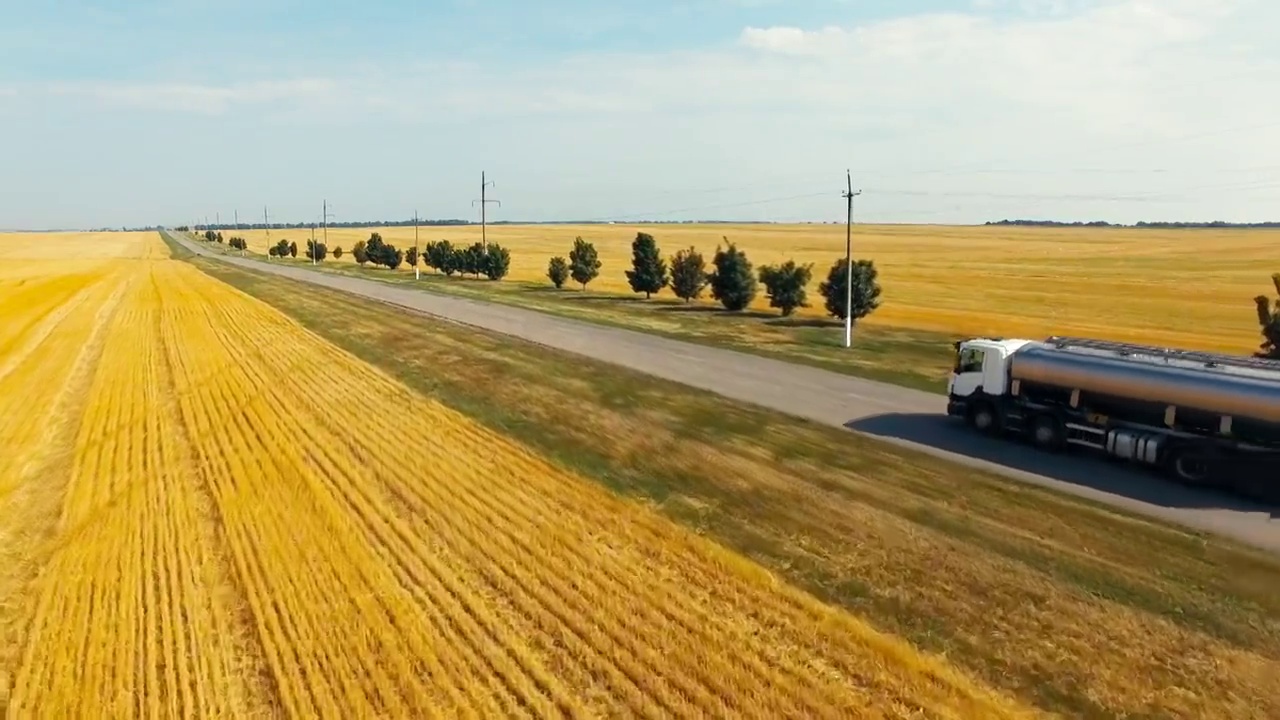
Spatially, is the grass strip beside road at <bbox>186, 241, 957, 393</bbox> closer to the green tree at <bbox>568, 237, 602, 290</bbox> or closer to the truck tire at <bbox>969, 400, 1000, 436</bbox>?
the green tree at <bbox>568, 237, 602, 290</bbox>

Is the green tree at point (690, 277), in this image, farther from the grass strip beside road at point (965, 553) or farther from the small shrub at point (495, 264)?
the grass strip beside road at point (965, 553)

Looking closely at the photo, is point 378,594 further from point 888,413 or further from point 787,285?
point 787,285

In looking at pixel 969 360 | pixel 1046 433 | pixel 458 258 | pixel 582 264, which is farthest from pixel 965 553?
pixel 458 258

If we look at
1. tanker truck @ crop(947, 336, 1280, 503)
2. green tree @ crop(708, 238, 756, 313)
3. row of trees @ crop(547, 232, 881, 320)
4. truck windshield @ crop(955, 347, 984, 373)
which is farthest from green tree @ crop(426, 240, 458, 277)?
tanker truck @ crop(947, 336, 1280, 503)

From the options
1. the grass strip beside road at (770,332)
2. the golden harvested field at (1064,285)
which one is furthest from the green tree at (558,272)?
the golden harvested field at (1064,285)

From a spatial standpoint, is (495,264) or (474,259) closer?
(495,264)

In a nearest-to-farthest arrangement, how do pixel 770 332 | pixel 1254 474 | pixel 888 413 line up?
1. pixel 1254 474
2. pixel 888 413
3. pixel 770 332

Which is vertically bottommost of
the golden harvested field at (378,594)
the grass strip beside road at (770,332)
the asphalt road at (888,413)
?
the golden harvested field at (378,594)
